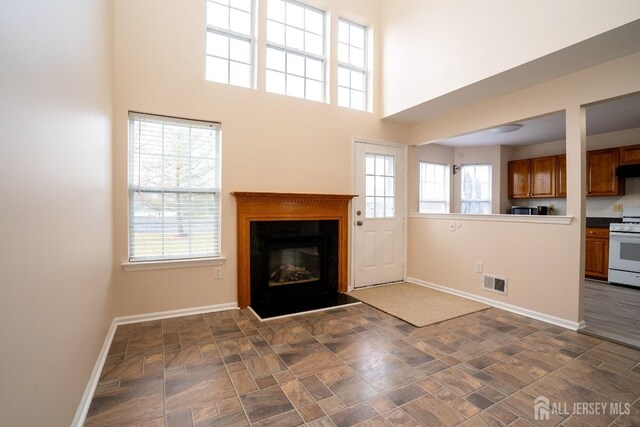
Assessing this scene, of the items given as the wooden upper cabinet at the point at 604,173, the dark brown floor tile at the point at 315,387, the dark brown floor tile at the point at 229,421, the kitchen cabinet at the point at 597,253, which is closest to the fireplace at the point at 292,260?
the dark brown floor tile at the point at 315,387

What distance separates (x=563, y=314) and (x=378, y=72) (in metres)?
3.75

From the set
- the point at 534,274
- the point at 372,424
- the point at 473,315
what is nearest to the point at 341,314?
the point at 473,315

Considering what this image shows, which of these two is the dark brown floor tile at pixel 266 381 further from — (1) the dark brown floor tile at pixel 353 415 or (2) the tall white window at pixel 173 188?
(2) the tall white window at pixel 173 188

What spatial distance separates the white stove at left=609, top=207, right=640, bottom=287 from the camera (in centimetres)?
438

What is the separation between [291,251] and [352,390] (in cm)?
216

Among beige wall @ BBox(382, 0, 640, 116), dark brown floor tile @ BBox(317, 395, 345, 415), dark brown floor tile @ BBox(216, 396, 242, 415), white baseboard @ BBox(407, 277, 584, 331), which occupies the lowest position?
dark brown floor tile @ BBox(216, 396, 242, 415)

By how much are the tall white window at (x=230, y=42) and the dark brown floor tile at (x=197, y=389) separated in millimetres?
2959

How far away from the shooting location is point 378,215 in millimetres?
4469

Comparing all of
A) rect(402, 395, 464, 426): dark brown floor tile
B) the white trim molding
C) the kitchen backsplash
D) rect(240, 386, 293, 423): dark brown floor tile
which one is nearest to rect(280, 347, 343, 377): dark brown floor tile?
rect(240, 386, 293, 423): dark brown floor tile

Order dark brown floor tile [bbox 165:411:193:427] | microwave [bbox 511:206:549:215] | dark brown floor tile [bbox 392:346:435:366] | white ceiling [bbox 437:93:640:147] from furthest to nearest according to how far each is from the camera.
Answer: microwave [bbox 511:206:549:215] → white ceiling [bbox 437:93:640:147] → dark brown floor tile [bbox 392:346:435:366] → dark brown floor tile [bbox 165:411:193:427]

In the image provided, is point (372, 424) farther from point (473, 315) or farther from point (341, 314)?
A: point (473, 315)

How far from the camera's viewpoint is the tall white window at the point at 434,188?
6.21 meters

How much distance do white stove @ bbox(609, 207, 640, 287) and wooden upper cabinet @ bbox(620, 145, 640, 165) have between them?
2.47ft

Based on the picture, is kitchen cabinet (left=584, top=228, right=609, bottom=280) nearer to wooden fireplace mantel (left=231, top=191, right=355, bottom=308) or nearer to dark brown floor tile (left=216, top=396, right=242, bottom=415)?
wooden fireplace mantel (left=231, top=191, right=355, bottom=308)
